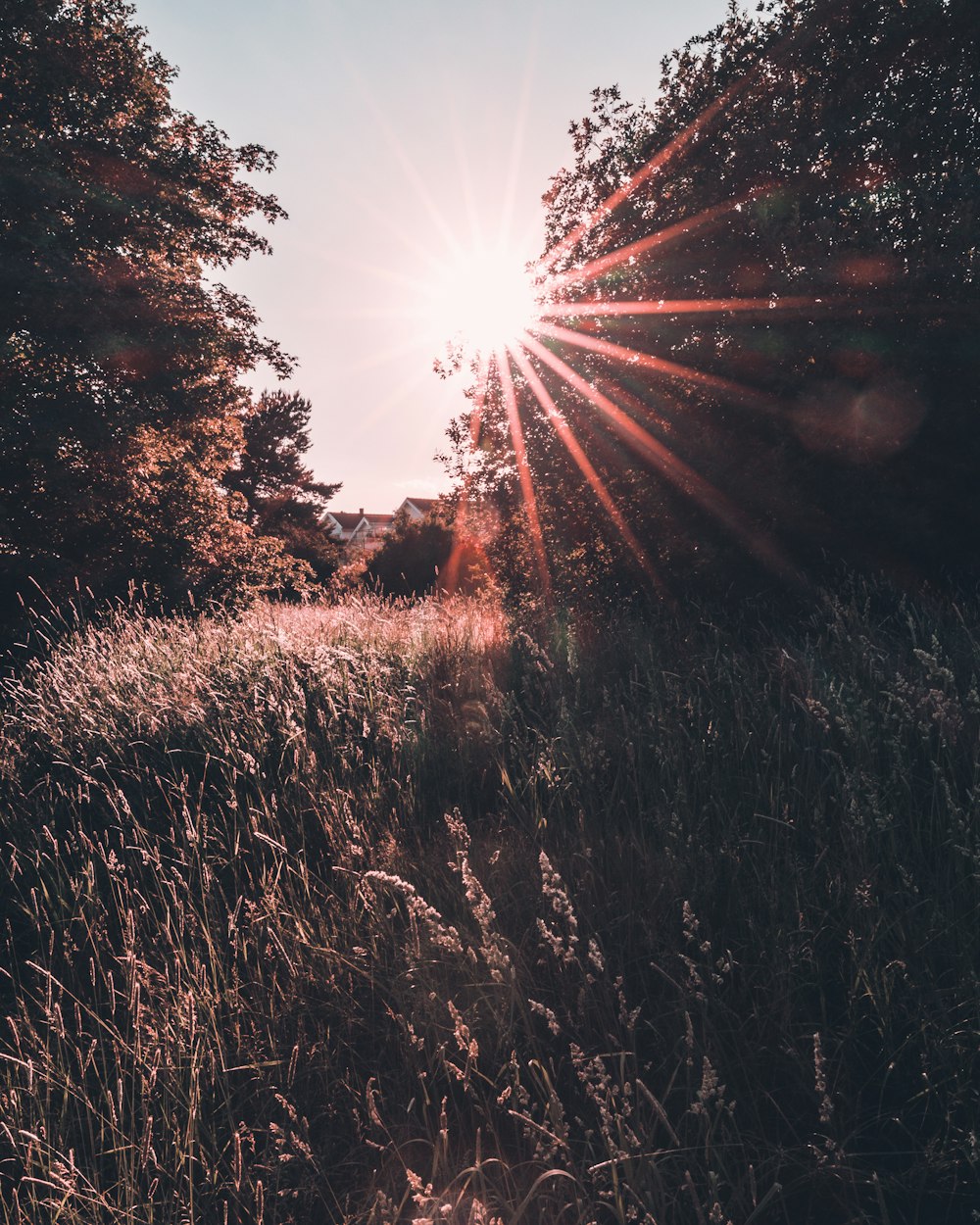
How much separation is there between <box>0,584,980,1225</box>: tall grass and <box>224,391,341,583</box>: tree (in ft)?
89.0

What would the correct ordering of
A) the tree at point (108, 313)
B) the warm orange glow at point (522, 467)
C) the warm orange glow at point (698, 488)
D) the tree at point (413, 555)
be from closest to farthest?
the warm orange glow at point (698, 488), the warm orange glow at point (522, 467), the tree at point (108, 313), the tree at point (413, 555)

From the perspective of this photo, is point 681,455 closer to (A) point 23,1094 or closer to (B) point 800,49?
(B) point 800,49

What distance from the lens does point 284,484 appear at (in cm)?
3300

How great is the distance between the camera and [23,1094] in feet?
6.04

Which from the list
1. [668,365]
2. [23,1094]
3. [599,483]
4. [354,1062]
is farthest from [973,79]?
[23,1094]

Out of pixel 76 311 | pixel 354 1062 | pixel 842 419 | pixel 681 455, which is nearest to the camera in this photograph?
pixel 354 1062

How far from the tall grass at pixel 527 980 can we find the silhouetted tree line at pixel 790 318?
3420mm

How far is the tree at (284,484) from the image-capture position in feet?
98.3

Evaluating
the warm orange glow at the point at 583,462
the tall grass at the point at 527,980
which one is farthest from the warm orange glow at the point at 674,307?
the tall grass at the point at 527,980

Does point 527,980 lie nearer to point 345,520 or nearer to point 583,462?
point 583,462

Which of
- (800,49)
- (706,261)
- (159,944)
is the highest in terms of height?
(800,49)

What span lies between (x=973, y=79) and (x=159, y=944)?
1077 cm

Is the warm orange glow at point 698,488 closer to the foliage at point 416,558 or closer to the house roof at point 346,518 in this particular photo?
the foliage at point 416,558

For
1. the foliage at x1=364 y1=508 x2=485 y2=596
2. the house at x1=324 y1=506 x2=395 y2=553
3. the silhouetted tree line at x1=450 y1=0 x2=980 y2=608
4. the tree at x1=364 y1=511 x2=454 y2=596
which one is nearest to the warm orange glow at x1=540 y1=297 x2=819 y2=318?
the silhouetted tree line at x1=450 y1=0 x2=980 y2=608
